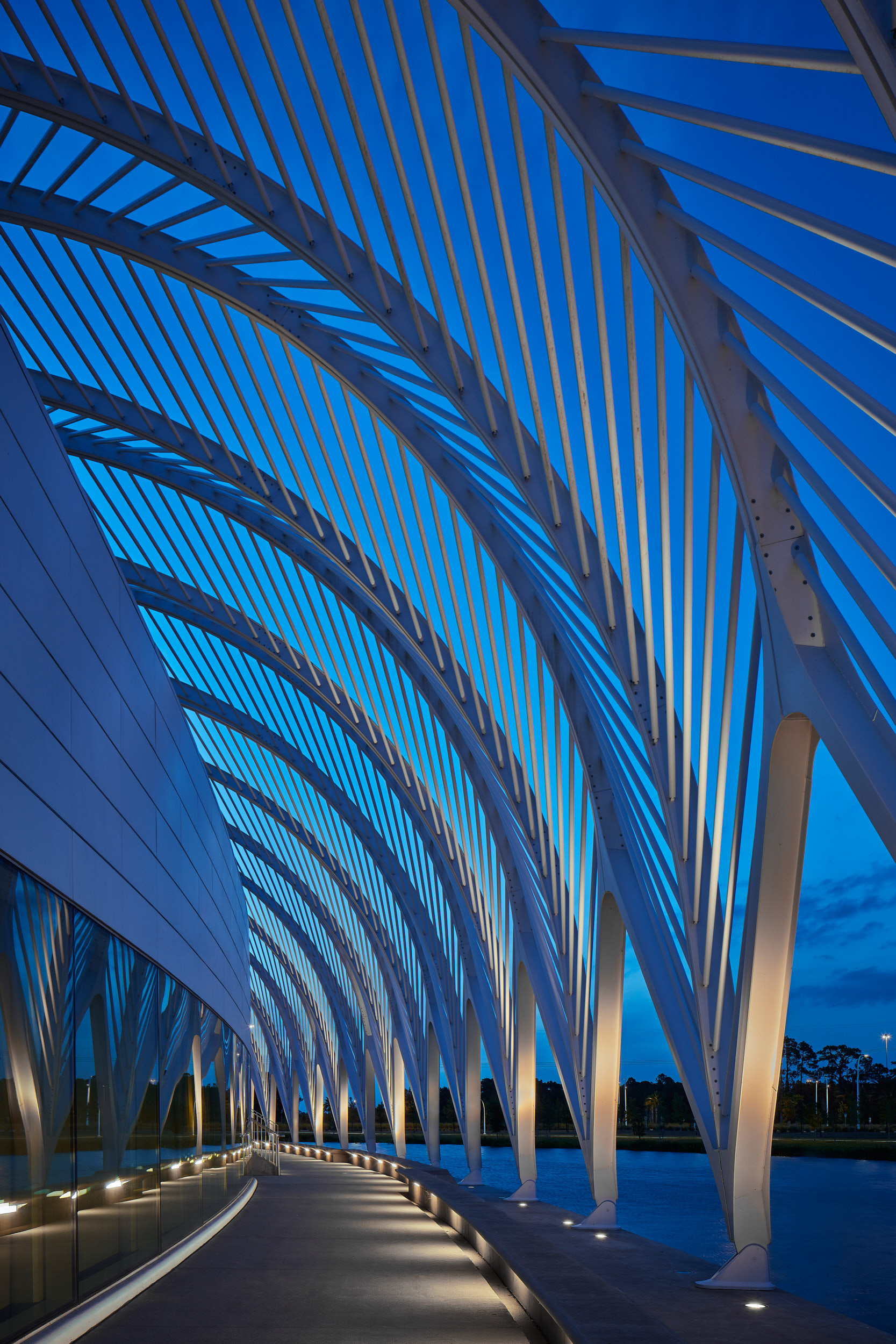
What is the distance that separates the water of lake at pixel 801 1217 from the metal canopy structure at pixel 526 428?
3.46 meters

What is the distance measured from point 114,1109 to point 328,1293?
9.60ft

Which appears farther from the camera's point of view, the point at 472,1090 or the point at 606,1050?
the point at 472,1090

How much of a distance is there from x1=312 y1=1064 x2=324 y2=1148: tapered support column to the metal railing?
28.9 meters

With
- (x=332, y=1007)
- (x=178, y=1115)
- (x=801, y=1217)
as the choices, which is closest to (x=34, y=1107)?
(x=178, y=1115)

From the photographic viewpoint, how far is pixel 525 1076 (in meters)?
26.0

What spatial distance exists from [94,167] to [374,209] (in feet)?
17.7

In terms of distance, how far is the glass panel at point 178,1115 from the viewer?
13.3 m

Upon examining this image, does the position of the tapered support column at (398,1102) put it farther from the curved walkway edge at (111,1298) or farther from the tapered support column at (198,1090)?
the curved walkway edge at (111,1298)

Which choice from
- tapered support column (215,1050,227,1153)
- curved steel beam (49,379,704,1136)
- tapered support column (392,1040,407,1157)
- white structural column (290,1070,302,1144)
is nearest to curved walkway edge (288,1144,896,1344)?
curved steel beam (49,379,704,1136)

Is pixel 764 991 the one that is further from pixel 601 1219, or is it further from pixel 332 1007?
pixel 332 1007

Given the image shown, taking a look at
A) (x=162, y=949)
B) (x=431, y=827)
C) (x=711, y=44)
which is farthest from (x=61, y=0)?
(x=431, y=827)

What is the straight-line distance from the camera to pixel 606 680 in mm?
16531

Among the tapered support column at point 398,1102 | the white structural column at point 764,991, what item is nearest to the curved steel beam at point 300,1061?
the tapered support column at point 398,1102

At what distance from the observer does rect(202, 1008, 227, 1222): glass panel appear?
17.7 meters
